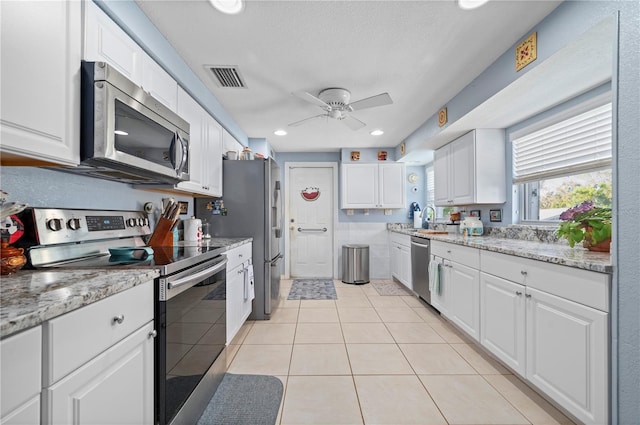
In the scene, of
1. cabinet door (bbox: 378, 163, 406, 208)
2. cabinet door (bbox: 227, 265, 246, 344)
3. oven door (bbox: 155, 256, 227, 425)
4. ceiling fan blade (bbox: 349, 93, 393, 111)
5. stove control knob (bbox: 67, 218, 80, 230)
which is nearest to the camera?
oven door (bbox: 155, 256, 227, 425)

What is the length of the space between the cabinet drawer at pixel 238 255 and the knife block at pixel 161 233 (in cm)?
45

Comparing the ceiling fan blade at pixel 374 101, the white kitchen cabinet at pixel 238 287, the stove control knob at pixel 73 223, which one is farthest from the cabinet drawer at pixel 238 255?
the ceiling fan blade at pixel 374 101

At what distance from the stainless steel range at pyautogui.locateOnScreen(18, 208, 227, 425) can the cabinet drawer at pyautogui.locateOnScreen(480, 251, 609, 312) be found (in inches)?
75.3

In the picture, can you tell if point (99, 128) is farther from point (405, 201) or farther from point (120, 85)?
point (405, 201)

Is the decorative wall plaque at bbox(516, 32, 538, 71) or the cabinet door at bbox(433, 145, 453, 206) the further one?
the cabinet door at bbox(433, 145, 453, 206)

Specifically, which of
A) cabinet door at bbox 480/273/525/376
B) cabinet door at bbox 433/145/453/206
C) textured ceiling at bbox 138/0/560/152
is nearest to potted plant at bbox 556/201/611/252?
cabinet door at bbox 480/273/525/376

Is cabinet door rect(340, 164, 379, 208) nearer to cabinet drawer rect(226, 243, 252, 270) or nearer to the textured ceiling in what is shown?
the textured ceiling

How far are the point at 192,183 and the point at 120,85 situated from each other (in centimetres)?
110

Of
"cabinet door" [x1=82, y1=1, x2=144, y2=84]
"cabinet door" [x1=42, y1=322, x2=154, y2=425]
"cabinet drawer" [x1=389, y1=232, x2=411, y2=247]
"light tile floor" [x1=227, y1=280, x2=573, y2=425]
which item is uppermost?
"cabinet door" [x1=82, y1=1, x2=144, y2=84]

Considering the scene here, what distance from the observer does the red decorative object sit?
213 inches

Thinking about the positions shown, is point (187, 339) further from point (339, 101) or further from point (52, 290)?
point (339, 101)

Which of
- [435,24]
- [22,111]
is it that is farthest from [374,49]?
[22,111]

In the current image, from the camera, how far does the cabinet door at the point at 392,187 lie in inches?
200

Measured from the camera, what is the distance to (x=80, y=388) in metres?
0.82
